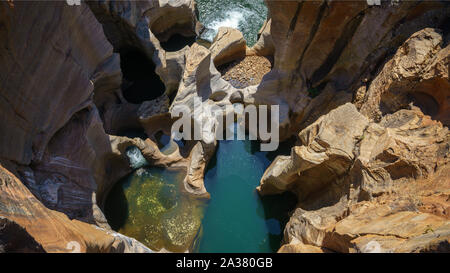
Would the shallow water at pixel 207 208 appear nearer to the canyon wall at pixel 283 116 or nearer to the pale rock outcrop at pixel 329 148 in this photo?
the canyon wall at pixel 283 116

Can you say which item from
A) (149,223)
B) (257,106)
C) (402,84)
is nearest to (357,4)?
(402,84)

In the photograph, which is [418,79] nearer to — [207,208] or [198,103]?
[198,103]

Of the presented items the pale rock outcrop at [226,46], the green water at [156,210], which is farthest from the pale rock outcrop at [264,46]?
the green water at [156,210]

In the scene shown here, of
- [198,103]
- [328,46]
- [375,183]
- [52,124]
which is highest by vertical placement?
[328,46]

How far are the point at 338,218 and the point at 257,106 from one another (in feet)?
15.5

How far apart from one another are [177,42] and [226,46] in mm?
2653

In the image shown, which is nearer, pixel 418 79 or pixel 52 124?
pixel 52 124

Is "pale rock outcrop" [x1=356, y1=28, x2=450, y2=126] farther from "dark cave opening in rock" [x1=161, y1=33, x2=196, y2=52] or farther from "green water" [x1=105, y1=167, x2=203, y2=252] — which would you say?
"dark cave opening in rock" [x1=161, y1=33, x2=196, y2=52]

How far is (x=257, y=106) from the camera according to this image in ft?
→ 30.9

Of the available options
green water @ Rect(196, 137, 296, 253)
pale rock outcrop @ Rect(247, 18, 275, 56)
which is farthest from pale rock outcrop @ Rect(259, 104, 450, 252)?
pale rock outcrop @ Rect(247, 18, 275, 56)

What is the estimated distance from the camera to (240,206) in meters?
8.40

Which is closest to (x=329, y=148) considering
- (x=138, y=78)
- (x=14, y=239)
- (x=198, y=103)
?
(x=198, y=103)

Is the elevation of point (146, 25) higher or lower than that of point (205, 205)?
higher

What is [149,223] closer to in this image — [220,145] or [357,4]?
[220,145]
